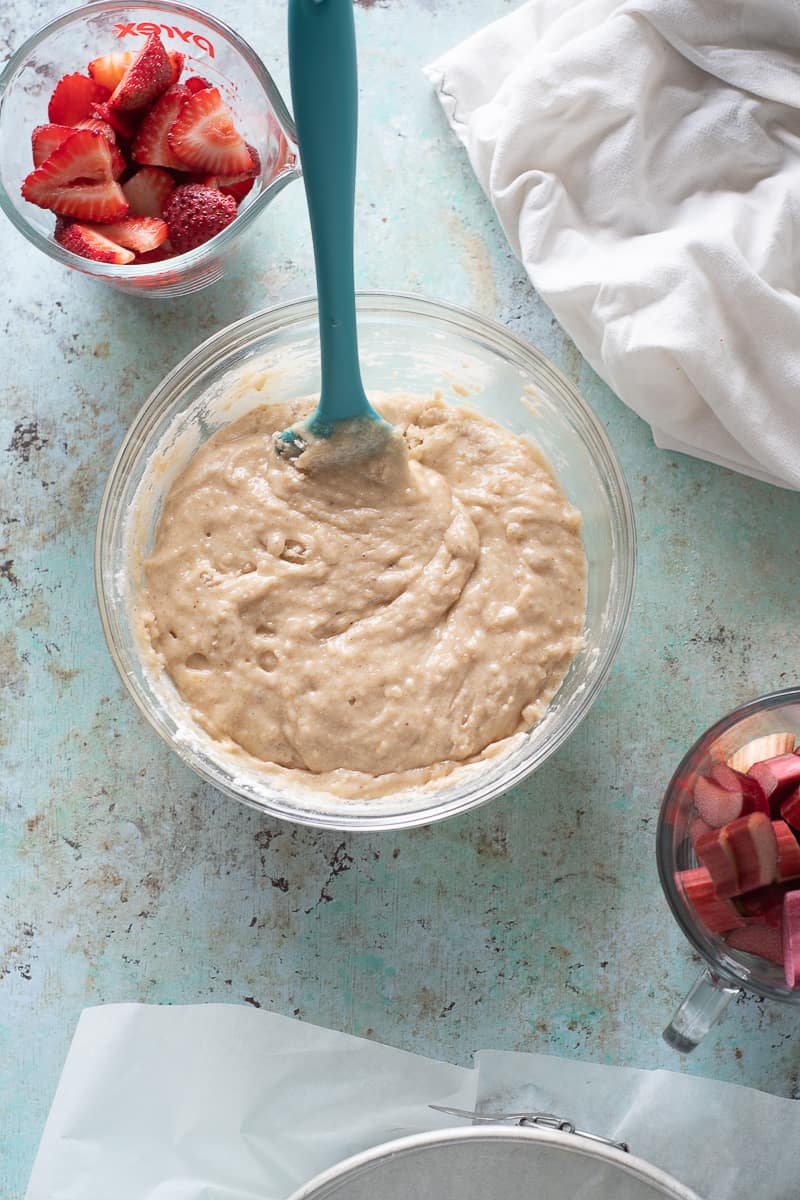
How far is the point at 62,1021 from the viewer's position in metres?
1.98

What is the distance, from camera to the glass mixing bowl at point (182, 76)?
1.86 meters

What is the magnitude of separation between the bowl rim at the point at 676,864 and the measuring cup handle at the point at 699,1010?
0.03 meters

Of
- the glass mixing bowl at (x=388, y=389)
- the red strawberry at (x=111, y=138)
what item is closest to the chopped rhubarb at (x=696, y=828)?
the glass mixing bowl at (x=388, y=389)

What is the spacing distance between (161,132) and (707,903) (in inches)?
60.3

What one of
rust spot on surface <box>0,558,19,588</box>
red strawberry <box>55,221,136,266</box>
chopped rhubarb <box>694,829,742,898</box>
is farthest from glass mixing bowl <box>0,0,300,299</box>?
chopped rhubarb <box>694,829,742,898</box>

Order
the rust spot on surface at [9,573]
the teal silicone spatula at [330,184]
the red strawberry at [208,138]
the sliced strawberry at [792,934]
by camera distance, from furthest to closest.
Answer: the rust spot on surface at [9,573], the red strawberry at [208,138], the sliced strawberry at [792,934], the teal silicone spatula at [330,184]

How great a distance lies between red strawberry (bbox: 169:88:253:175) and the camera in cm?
188

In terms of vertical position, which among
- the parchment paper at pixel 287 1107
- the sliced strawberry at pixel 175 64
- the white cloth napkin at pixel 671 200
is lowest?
the parchment paper at pixel 287 1107

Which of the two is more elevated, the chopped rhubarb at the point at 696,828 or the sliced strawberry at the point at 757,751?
the sliced strawberry at the point at 757,751

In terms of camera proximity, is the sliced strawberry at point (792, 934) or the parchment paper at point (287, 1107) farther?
the parchment paper at point (287, 1107)

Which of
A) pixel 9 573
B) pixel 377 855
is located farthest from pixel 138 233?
pixel 377 855

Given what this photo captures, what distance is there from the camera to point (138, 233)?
1.90m

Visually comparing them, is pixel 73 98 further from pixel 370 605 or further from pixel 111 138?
pixel 370 605

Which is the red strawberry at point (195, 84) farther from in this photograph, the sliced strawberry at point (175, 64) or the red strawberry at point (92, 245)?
the red strawberry at point (92, 245)
